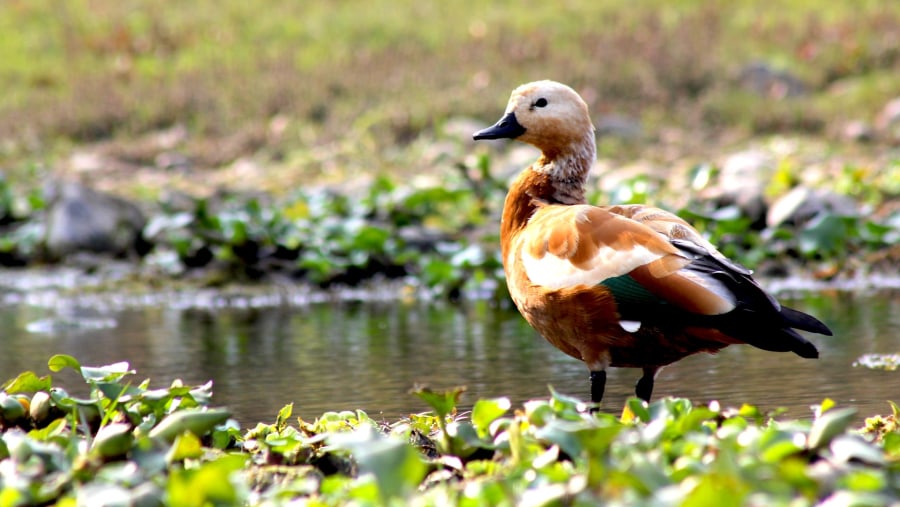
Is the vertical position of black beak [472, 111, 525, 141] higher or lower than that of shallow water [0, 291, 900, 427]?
higher

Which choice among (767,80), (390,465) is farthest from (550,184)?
(767,80)

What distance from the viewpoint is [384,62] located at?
17.9m

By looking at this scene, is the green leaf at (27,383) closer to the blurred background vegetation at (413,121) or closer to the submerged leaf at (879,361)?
the submerged leaf at (879,361)

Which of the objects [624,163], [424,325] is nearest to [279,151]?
[624,163]

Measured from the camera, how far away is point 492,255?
9898 millimetres

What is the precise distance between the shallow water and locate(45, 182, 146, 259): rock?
1.53m

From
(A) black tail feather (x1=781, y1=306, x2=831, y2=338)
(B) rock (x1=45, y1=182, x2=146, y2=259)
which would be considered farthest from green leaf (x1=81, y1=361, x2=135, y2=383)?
(B) rock (x1=45, y1=182, x2=146, y2=259)

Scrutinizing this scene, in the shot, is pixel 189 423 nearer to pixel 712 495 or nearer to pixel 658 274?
pixel 658 274

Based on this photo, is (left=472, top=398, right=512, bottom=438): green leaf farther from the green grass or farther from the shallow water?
the green grass

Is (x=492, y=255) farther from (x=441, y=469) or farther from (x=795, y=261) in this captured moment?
(x=441, y=469)

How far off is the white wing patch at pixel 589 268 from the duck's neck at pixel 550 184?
56 cm

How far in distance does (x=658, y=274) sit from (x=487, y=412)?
820 millimetres

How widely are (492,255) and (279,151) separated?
20.8 ft

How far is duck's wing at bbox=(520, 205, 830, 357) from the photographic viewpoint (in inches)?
169
